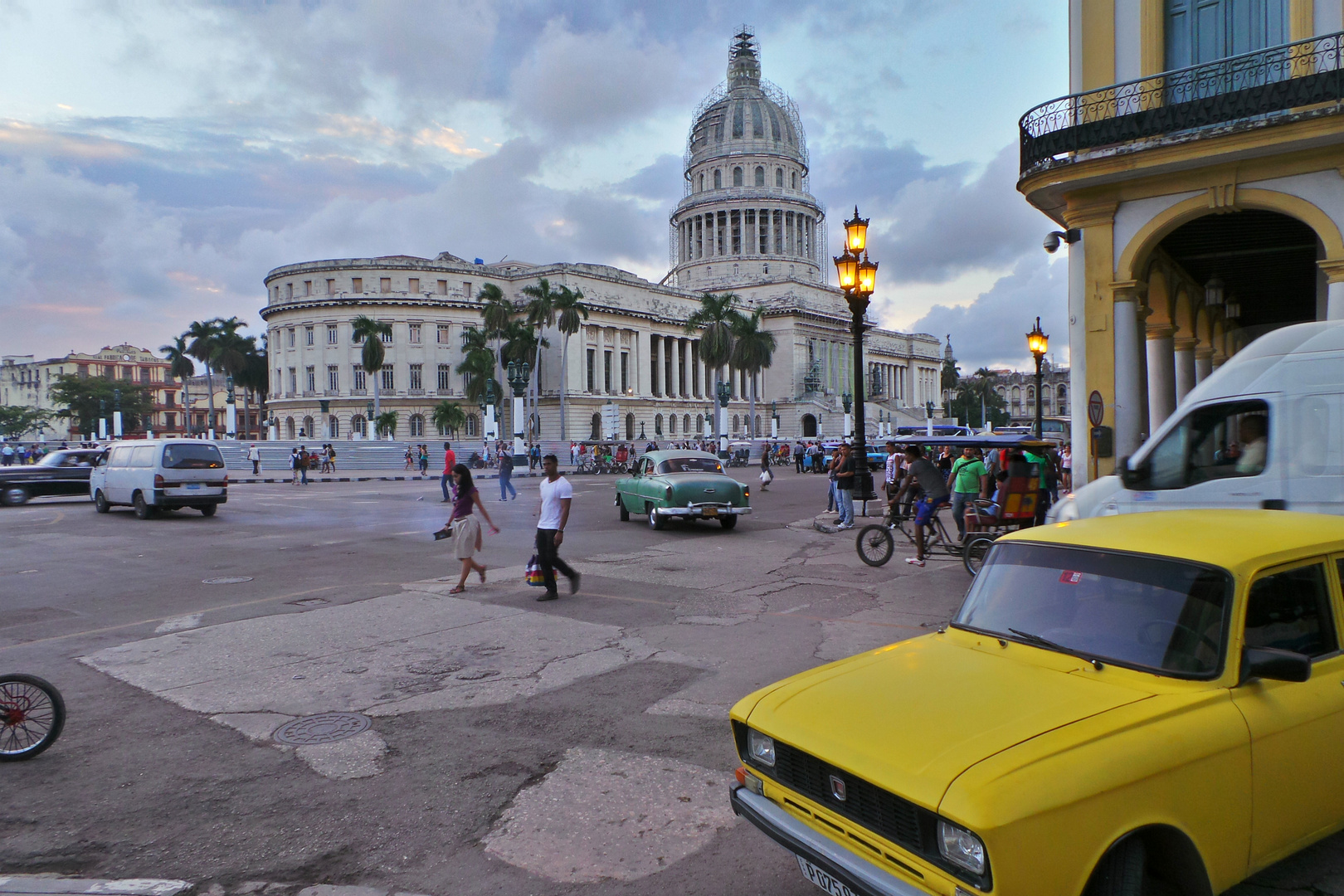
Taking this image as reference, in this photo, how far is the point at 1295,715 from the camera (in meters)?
3.29

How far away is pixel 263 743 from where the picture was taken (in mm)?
5461

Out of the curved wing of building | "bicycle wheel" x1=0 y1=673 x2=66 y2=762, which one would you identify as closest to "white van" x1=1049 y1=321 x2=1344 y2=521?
"bicycle wheel" x1=0 y1=673 x2=66 y2=762

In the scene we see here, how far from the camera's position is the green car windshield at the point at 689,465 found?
17891mm

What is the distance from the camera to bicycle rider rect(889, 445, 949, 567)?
12234 millimetres

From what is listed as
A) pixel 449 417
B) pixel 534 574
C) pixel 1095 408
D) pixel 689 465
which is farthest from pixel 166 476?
pixel 449 417

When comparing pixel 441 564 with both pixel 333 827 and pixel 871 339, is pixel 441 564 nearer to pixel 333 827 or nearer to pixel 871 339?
pixel 333 827

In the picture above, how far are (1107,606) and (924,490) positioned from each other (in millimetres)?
8925

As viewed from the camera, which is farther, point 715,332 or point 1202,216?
point 715,332

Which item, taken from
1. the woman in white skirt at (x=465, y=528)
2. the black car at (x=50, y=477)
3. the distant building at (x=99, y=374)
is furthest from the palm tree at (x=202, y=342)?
the woman in white skirt at (x=465, y=528)

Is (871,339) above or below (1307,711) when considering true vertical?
above

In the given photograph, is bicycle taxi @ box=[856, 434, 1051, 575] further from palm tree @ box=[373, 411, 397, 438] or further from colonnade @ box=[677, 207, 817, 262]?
colonnade @ box=[677, 207, 817, 262]

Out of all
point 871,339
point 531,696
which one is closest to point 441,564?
point 531,696

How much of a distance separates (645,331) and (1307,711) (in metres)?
86.9

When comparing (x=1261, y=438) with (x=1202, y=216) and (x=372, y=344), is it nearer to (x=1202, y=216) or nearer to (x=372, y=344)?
(x=1202, y=216)
